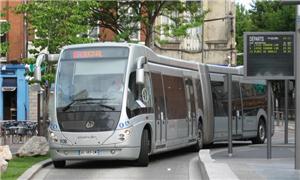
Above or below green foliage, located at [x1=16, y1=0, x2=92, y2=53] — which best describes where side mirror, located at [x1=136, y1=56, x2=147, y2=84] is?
below

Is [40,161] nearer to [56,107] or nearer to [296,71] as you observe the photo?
[56,107]

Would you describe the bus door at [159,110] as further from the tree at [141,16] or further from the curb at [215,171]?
the tree at [141,16]

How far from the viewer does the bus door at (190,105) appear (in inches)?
871

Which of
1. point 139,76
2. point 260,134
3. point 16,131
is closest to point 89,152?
point 139,76

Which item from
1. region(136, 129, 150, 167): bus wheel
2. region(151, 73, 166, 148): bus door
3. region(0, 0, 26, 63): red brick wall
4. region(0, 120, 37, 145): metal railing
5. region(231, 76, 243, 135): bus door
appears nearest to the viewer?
region(136, 129, 150, 167): bus wheel

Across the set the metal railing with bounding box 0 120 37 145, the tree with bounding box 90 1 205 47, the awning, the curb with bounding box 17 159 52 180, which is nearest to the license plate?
the curb with bounding box 17 159 52 180

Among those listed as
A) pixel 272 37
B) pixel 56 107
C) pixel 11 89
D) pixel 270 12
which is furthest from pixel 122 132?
pixel 270 12

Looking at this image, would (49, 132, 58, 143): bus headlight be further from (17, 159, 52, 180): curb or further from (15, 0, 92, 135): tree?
(15, 0, 92, 135): tree

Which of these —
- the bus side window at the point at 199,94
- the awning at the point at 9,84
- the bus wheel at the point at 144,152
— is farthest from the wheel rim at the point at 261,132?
the awning at the point at 9,84

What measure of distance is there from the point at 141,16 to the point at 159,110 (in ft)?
43.3

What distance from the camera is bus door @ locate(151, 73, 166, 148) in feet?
61.7

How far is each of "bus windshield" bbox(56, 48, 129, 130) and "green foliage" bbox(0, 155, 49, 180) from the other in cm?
151

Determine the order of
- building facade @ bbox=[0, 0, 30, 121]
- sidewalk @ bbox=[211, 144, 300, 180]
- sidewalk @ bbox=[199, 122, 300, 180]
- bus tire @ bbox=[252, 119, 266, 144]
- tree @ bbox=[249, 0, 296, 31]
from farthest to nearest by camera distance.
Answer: tree @ bbox=[249, 0, 296, 31] < building facade @ bbox=[0, 0, 30, 121] < bus tire @ bbox=[252, 119, 266, 144] < sidewalk @ bbox=[211, 144, 300, 180] < sidewalk @ bbox=[199, 122, 300, 180]

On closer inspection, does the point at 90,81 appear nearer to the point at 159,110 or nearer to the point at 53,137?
the point at 53,137
